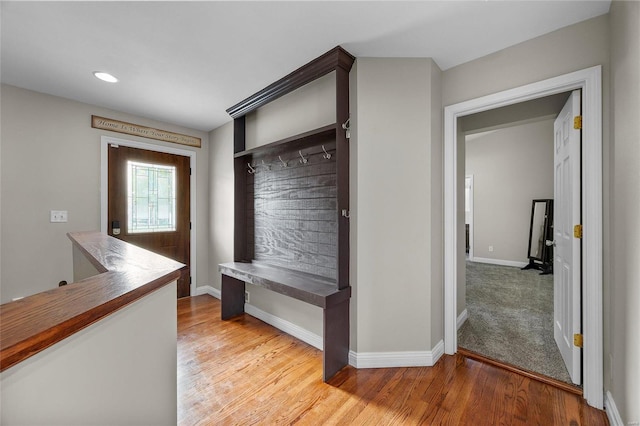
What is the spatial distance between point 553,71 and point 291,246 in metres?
2.42

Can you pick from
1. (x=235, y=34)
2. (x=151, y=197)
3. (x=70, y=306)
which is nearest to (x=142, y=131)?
(x=151, y=197)

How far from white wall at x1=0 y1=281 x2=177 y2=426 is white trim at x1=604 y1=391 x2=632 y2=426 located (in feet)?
7.29

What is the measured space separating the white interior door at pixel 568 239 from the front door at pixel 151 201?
4076mm

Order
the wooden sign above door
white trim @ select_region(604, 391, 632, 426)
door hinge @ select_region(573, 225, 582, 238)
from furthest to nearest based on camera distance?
the wooden sign above door, door hinge @ select_region(573, 225, 582, 238), white trim @ select_region(604, 391, 632, 426)

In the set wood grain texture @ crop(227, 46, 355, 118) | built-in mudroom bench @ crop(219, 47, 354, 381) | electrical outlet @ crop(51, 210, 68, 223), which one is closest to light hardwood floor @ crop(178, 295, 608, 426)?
built-in mudroom bench @ crop(219, 47, 354, 381)

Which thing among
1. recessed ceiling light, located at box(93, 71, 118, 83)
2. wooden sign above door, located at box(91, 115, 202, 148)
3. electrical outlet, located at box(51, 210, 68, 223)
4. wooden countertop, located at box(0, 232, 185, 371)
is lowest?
A: wooden countertop, located at box(0, 232, 185, 371)

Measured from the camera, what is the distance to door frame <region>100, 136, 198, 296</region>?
307 centimetres

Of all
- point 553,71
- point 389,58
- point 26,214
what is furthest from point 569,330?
point 26,214

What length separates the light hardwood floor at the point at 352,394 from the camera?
1.59 metres

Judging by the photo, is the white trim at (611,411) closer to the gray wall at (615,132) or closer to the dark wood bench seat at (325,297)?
the gray wall at (615,132)

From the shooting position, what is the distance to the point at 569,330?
1949 millimetres

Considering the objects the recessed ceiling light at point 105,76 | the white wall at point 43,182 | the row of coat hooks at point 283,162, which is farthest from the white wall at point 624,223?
the white wall at point 43,182

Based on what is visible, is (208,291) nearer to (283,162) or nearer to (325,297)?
(283,162)

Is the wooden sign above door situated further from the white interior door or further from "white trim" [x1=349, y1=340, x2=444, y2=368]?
the white interior door
